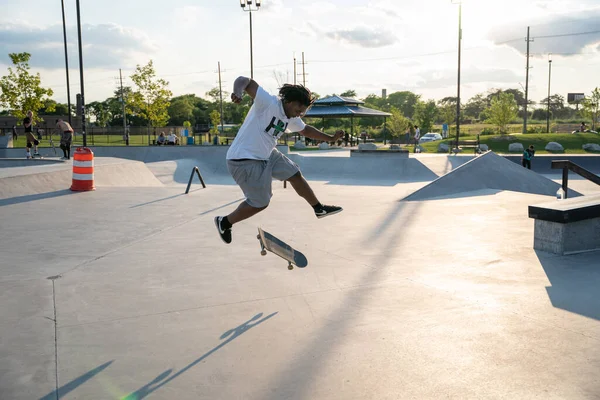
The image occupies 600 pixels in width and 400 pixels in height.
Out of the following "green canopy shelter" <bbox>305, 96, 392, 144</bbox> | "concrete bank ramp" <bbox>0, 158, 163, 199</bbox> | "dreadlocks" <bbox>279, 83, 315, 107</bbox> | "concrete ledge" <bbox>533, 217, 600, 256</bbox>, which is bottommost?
"concrete ledge" <bbox>533, 217, 600, 256</bbox>

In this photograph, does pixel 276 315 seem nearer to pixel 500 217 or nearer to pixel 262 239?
pixel 262 239

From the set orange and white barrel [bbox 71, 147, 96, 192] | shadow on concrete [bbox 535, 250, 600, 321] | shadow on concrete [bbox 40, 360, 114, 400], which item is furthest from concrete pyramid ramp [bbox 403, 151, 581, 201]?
shadow on concrete [bbox 40, 360, 114, 400]

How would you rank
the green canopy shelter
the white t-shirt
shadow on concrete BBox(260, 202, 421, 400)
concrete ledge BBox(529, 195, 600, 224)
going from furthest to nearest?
1. the green canopy shelter
2. concrete ledge BBox(529, 195, 600, 224)
3. the white t-shirt
4. shadow on concrete BBox(260, 202, 421, 400)

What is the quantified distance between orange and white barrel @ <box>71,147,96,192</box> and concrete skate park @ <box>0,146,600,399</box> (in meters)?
2.99

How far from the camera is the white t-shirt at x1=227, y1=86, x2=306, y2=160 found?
4520 millimetres

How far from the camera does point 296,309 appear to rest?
167 inches

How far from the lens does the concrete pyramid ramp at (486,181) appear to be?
12.4m

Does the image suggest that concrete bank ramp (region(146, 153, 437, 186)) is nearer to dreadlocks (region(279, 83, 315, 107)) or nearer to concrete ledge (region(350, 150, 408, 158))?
concrete ledge (region(350, 150, 408, 158))

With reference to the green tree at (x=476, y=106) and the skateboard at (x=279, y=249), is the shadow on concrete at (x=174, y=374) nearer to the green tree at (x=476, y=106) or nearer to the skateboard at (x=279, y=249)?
the skateboard at (x=279, y=249)

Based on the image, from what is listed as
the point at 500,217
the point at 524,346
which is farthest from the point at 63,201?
the point at 524,346

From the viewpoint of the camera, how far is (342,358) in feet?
10.8

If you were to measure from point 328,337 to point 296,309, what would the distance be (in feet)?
2.14

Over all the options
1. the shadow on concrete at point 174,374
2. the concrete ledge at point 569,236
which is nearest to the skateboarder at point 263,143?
the shadow on concrete at point 174,374

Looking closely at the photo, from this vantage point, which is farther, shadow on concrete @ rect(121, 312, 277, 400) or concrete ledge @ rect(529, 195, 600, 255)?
concrete ledge @ rect(529, 195, 600, 255)
